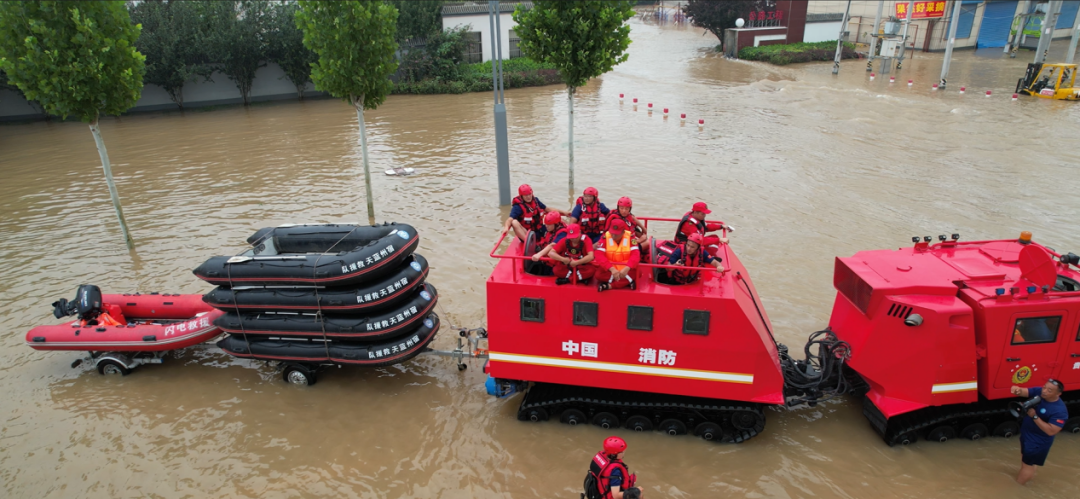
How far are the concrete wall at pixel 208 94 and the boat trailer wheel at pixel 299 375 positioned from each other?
90.9ft

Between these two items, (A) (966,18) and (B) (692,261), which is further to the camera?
(A) (966,18)

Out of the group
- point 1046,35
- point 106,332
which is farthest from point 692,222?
point 1046,35

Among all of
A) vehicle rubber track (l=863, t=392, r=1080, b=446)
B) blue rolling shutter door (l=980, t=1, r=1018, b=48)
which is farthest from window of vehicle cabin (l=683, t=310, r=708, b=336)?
blue rolling shutter door (l=980, t=1, r=1018, b=48)

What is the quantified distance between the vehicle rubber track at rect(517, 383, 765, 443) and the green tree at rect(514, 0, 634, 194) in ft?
31.5

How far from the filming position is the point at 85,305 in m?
9.16

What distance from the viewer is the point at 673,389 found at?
733 cm

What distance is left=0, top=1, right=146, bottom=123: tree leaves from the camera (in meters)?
11.4

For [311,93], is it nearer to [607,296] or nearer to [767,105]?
[767,105]

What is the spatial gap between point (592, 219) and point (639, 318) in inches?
88.9

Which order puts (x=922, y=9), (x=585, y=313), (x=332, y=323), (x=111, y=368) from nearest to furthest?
(x=585, y=313)
(x=332, y=323)
(x=111, y=368)
(x=922, y=9)

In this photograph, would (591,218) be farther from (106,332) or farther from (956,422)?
(106,332)

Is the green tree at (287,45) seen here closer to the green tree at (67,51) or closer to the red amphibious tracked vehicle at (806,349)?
the green tree at (67,51)

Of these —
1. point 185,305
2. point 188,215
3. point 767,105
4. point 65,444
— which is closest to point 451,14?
point 767,105

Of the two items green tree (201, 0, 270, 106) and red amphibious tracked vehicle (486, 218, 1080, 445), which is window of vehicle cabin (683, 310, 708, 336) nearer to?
red amphibious tracked vehicle (486, 218, 1080, 445)
